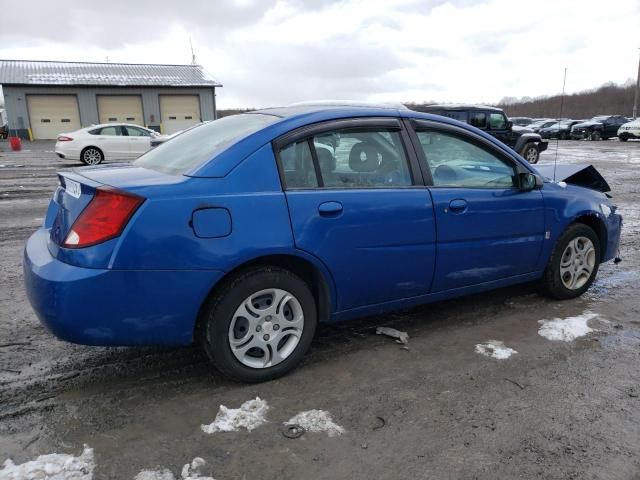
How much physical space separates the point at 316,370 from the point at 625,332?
7.71 ft

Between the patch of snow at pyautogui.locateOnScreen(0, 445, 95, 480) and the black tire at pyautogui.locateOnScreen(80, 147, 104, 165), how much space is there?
52.6 ft

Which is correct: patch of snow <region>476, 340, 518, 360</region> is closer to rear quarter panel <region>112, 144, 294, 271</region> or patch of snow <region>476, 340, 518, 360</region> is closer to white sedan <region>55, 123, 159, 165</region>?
rear quarter panel <region>112, 144, 294, 271</region>

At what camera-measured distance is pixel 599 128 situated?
33594mm

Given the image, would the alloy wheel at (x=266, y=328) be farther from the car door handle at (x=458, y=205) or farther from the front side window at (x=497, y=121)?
the front side window at (x=497, y=121)

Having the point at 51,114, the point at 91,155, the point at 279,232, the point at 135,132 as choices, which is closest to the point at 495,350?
the point at 279,232

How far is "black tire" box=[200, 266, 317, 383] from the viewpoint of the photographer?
281cm

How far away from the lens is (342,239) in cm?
309

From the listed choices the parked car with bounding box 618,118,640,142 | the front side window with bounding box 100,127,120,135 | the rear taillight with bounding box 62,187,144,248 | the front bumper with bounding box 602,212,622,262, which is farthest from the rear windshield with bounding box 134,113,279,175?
the parked car with bounding box 618,118,640,142

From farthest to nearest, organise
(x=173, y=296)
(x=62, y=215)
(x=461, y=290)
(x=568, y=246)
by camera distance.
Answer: (x=568, y=246) < (x=461, y=290) < (x=62, y=215) < (x=173, y=296)

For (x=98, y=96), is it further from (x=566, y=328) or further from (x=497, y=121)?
(x=566, y=328)

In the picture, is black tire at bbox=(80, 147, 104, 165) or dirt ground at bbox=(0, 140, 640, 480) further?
black tire at bbox=(80, 147, 104, 165)

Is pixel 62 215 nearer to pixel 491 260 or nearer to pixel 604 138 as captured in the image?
pixel 491 260

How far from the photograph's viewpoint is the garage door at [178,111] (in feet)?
125

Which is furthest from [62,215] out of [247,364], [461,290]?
[461,290]
